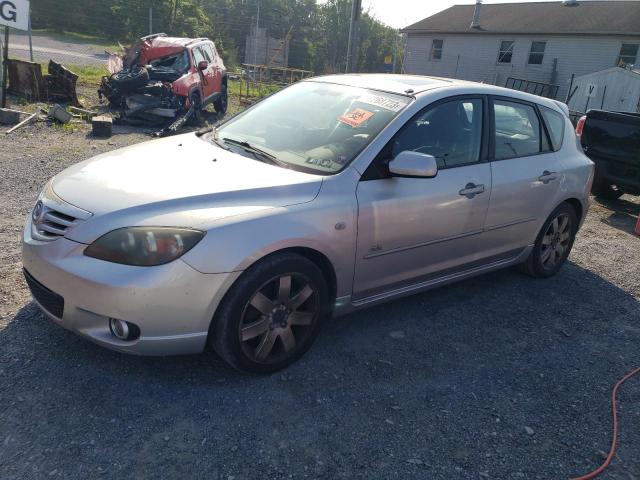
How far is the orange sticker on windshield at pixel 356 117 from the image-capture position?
144 inches

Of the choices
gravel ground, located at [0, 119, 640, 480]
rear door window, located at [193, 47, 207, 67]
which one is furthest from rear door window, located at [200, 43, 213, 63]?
gravel ground, located at [0, 119, 640, 480]

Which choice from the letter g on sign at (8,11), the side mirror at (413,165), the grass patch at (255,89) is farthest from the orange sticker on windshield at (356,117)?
the grass patch at (255,89)

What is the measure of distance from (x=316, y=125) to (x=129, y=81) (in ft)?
30.0

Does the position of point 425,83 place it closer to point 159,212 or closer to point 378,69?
point 159,212

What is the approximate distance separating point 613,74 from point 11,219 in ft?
73.3

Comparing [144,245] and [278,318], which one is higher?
[144,245]

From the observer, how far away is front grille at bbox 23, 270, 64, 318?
2861 millimetres

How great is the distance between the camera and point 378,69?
4759 cm

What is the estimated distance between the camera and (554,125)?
194 inches

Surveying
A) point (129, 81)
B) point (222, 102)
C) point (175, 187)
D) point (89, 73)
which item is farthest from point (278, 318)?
point (89, 73)

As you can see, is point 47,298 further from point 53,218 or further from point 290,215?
point 290,215

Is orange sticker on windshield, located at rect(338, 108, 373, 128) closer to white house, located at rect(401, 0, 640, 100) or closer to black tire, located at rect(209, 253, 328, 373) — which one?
black tire, located at rect(209, 253, 328, 373)

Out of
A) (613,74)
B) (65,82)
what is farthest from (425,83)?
(613,74)

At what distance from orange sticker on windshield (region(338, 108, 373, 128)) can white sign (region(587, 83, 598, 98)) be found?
68.8ft
